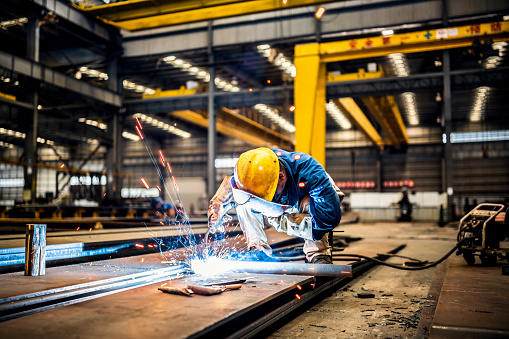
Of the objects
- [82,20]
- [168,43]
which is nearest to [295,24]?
[168,43]

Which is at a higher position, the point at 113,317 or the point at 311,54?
the point at 311,54

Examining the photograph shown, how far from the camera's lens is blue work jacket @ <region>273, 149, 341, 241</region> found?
3.07 metres

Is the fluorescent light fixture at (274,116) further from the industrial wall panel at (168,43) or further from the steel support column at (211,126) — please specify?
the industrial wall panel at (168,43)

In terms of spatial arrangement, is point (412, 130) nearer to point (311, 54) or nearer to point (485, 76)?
point (485, 76)

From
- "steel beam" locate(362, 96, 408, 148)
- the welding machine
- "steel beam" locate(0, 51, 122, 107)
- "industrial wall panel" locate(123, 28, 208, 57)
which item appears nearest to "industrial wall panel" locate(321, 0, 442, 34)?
"steel beam" locate(362, 96, 408, 148)

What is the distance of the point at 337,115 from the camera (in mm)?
23141

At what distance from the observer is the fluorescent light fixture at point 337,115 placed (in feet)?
70.3

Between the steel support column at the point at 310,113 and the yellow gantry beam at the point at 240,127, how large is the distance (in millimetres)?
6109

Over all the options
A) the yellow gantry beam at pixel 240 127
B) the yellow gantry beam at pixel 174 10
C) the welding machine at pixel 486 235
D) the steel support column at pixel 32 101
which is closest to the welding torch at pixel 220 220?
the welding machine at pixel 486 235

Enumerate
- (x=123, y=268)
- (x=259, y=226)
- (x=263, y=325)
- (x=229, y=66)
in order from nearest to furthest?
1. (x=263, y=325)
2. (x=123, y=268)
3. (x=259, y=226)
4. (x=229, y=66)

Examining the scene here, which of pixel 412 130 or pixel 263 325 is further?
pixel 412 130

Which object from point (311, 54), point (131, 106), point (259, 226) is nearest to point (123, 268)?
point (259, 226)

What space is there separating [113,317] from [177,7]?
12.0 meters

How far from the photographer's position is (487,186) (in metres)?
23.2
